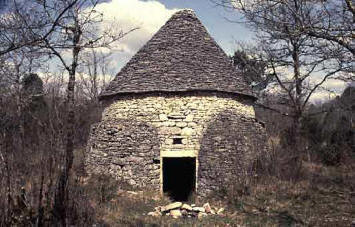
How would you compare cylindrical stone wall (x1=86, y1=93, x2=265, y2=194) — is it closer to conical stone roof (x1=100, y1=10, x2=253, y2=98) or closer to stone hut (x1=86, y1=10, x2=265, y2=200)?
stone hut (x1=86, y1=10, x2=265, y2=200)

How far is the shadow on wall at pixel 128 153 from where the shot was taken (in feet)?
38.1

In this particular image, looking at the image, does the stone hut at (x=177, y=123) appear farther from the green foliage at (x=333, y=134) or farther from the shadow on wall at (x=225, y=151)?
the green foliage at (x=333, y=134)

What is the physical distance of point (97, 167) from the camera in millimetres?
12133

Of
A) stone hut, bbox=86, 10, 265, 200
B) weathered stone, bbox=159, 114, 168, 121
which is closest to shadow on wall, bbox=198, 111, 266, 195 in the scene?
stone hut, bbox=86, 10, 265, 200

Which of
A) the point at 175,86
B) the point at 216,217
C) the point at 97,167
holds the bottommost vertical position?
the point at 216,217

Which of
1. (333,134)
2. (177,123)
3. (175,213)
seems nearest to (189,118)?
(177,123)

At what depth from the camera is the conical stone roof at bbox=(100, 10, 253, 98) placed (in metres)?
12.3

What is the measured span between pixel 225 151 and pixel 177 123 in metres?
1.85

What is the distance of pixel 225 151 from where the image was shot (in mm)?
11812

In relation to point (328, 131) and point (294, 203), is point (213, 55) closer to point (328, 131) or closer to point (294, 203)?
point (294, 203)

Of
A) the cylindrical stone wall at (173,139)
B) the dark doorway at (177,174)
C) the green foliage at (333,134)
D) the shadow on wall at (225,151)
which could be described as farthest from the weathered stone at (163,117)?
the green foliage at (333,134)

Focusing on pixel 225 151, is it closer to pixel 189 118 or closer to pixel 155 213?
pixel 189 118

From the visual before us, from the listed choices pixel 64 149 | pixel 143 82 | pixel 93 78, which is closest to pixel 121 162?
pixel 143 82

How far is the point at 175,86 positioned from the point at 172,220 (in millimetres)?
5024
